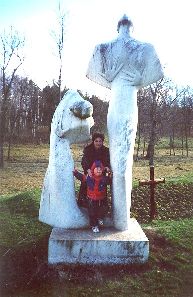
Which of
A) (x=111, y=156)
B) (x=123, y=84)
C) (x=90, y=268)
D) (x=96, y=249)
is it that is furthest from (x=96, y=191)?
(x=123, y=84)

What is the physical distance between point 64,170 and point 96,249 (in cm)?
123

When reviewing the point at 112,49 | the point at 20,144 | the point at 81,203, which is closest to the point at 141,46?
the point at 112,49

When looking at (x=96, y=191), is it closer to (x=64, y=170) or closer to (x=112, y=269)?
(x=64, y=170)

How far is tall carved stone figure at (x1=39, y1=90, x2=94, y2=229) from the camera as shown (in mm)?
5543

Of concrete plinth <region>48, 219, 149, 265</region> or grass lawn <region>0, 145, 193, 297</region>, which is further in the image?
concrete plinth <region>48, 219, 149, 265</region>

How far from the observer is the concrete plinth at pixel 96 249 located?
5168 millimetres

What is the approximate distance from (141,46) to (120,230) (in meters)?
2.67

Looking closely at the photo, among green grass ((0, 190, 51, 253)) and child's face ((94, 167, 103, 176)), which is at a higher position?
child's face ((94, 167, 103, 176))

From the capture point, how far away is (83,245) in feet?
17.0

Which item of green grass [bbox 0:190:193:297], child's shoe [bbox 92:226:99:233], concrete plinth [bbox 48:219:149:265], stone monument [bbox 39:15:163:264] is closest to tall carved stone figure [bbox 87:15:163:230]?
stone monument [bbox 39:15:163:264]

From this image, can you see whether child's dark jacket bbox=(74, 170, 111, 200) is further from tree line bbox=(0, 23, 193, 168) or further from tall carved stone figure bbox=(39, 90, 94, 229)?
tree line bbox=(0, 23, 193, 168)

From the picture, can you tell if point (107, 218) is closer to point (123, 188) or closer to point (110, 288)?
point (123, 188)

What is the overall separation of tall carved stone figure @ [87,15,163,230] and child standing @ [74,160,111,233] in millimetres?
171

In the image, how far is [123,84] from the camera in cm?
544
